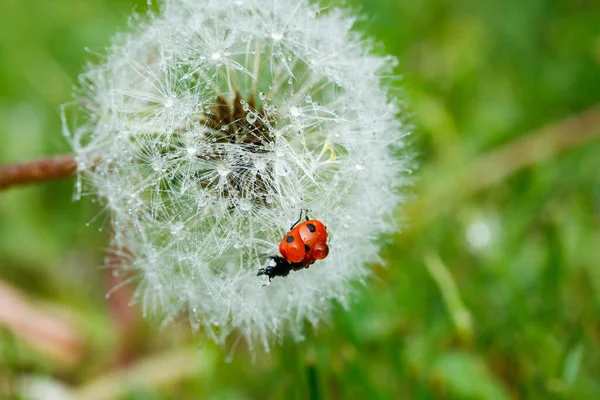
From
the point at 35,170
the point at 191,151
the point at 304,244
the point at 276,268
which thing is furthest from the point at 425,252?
the point at 35,170

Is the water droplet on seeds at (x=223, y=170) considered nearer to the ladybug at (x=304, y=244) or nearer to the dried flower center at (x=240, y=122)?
the dried flower center at (x=240, y=122)

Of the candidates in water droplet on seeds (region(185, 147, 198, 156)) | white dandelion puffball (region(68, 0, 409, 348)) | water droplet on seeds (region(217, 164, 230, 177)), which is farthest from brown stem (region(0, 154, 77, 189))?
water droplet on seeds (region(217, 164, 230, 177))

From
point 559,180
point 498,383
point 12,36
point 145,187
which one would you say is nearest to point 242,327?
point 145,187

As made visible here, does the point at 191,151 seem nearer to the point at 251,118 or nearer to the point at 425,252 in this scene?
the point at 251,118

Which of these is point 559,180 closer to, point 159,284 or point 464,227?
point 464,227

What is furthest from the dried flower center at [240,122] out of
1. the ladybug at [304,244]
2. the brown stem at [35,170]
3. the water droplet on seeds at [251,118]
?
the brown stem at [35,170]
